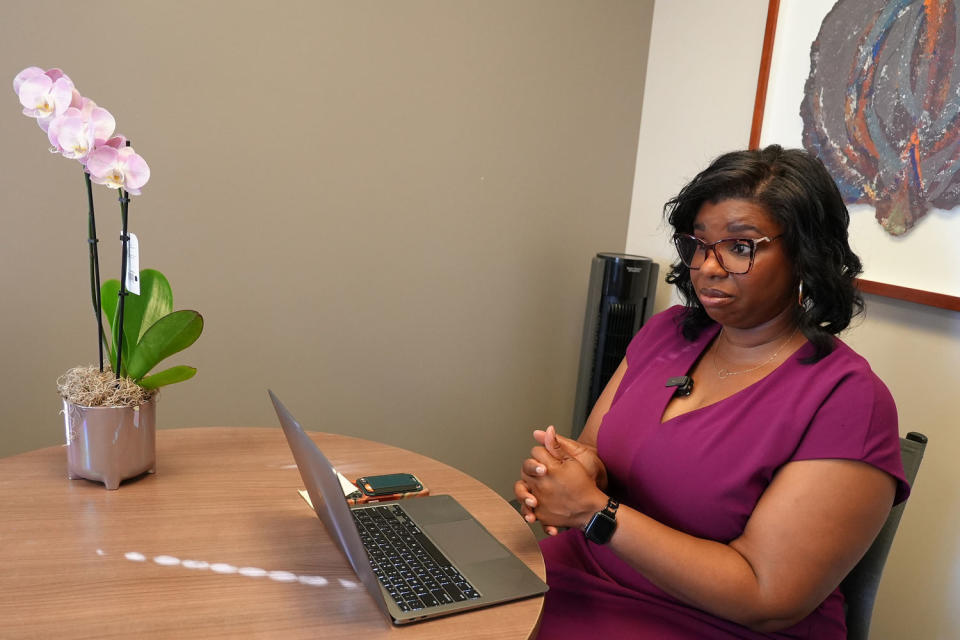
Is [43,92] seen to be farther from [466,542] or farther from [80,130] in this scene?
[466,542]

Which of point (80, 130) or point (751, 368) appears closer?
point (80, 130)

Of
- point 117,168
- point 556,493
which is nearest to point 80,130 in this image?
point 117,168

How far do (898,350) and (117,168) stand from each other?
73.1 inches

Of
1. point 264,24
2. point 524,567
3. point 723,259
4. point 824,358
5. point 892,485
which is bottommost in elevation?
point 524,567

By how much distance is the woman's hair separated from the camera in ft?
4.20

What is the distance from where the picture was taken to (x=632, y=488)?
1.38m

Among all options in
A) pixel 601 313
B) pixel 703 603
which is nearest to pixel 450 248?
pixel 601 313

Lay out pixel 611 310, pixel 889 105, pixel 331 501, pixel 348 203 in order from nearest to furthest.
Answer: pixel 331 501 → pixel 889 105 → pixel 348 203 → pixel 611 310

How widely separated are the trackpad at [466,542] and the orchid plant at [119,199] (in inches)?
21.2

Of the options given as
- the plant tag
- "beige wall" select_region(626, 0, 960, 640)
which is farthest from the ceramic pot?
"beige wall" select_region(626, 0, 960, 640)

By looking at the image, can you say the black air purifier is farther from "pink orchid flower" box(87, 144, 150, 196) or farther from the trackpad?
"pink orchid flower" box(87, 144, 150, 196)

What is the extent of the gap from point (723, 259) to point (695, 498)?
426 millimetres

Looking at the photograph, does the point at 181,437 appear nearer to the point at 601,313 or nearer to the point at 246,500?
the point at 246,500

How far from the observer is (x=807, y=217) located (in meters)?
1.28
